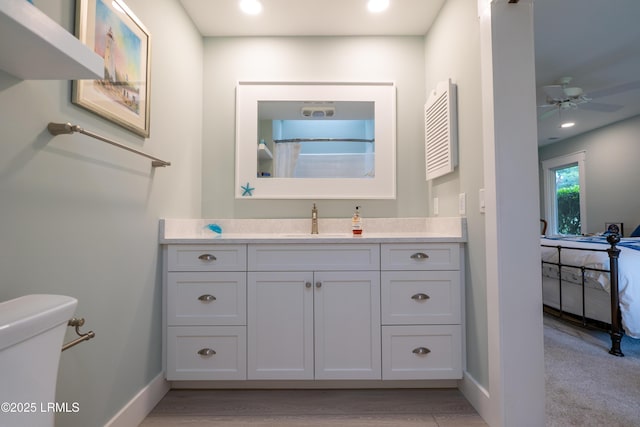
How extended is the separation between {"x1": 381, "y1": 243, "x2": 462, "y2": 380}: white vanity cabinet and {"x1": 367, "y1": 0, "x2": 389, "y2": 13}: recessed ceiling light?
5.24 feet

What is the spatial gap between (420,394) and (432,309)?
0.51 meters

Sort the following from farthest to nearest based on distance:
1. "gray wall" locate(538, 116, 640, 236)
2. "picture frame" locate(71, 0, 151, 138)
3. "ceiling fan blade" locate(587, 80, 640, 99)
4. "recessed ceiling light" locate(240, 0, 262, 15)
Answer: "gray wall" locate(538, 116, 640, 236)
"ceiling fan blade" locate(587, 80, 640, 99)
"recessed ceiling light" locate(240, 0, 262, 15)
"picture frame" locate(71, 0, 151, 138)

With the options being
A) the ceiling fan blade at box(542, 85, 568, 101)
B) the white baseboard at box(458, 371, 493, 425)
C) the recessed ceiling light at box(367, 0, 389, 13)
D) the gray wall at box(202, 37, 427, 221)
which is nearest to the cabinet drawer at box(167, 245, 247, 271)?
the gray wall at box(202, 37, 427, 221)

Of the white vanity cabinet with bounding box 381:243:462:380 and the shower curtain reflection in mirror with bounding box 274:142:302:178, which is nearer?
the white vanity cabinet with bounding box 381:243:462:380

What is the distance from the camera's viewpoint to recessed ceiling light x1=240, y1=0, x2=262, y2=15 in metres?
1.94

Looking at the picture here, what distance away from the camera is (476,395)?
5.10 ft

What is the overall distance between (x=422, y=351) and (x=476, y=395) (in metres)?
0.32

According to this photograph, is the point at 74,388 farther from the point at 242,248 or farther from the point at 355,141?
the point at 355,141

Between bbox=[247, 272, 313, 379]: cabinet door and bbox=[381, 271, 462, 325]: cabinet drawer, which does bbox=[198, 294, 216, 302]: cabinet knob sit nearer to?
bbox=[247, 272, 313, 379]: cabinet door

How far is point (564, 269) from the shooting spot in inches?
111

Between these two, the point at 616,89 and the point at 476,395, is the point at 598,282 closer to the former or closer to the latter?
the point at 476,395

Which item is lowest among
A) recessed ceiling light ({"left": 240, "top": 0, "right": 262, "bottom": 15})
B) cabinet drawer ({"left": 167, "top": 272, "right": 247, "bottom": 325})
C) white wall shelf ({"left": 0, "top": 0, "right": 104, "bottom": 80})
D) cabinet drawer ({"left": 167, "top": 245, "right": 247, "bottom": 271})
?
cabinet drawer ({"left": 167, "top": 272, "right": 247, "bottom": 325})

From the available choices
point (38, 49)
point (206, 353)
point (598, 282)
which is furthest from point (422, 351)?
point (38, 49)

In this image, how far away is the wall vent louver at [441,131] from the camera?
1776 millimetres
